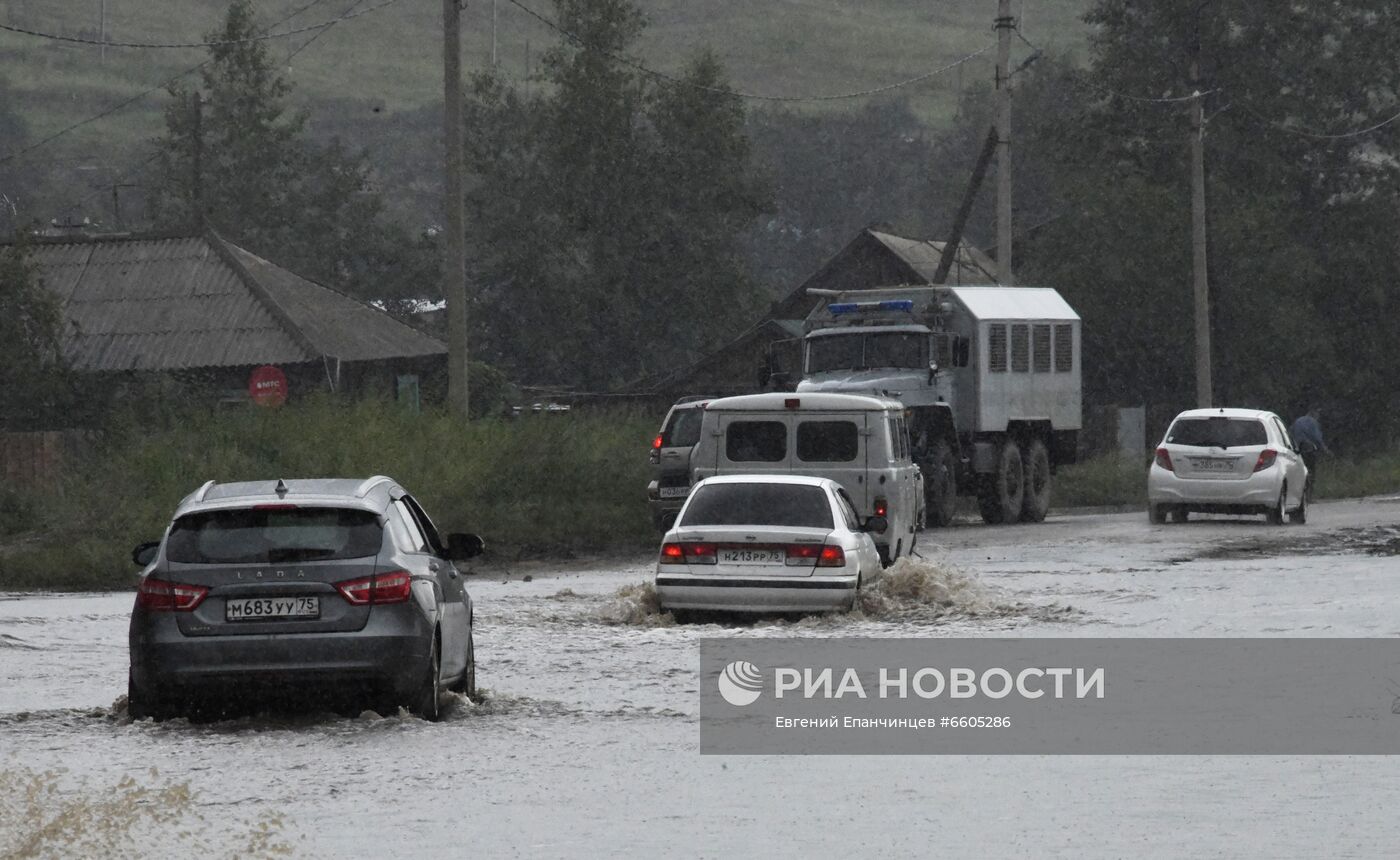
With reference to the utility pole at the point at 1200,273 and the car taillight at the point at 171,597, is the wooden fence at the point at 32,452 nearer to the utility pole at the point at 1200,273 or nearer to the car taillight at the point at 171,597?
the utility pole at the point at 1200,273

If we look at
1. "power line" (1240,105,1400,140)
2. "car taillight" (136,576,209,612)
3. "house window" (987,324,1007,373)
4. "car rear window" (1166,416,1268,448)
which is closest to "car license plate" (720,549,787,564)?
"car taillight" (136,576,209,612)

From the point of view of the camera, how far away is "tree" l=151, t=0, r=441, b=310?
280 feet

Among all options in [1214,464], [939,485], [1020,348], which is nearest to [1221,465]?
[1214,464]

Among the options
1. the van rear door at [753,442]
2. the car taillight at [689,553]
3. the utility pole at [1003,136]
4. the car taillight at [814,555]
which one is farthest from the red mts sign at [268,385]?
the car taillight at [814,555]

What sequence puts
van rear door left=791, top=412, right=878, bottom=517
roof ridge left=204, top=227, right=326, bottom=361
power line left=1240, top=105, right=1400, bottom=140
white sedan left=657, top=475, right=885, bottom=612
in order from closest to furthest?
white sedan left=657, top=475, right=885, bottom=612
van rear door left=791, top=412, right=878, bottom=517
roof ridge left=204, top=227, right=326, bottom=361
power line left=1240, top=105, right=1400, bottom=140

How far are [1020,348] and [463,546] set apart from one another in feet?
69.3

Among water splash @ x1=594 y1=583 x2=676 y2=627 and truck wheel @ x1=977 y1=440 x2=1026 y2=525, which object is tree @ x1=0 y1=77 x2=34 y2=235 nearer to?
truck wheel @ x1=977 y1=440 x2=1026 y2=525

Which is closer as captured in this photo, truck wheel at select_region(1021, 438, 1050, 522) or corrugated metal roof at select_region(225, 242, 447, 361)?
truck wheel at select_region(1021, 438, 1050, 522)

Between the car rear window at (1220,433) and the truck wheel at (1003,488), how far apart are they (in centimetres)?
296

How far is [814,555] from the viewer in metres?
17.7

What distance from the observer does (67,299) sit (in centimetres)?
5175

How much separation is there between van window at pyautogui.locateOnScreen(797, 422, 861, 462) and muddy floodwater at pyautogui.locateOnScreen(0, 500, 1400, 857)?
5.28 m

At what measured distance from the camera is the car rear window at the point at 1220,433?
31.0 m

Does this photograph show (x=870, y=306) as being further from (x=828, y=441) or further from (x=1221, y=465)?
(x=828, y=441)
